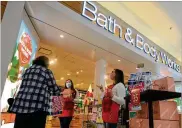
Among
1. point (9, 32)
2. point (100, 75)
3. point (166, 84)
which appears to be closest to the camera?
point (166, 84)

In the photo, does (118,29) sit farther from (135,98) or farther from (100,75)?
(135,98)

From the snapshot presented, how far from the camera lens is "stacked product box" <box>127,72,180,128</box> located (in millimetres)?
1823

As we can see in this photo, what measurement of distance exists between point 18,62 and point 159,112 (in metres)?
2.29

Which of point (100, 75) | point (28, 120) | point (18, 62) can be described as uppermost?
point (100, 75)

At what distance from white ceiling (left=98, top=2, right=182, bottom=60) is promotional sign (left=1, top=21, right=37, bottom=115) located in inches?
90.3

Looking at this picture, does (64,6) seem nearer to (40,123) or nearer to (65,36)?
(65,36)

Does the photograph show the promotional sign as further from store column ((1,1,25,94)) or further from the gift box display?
the gift box display

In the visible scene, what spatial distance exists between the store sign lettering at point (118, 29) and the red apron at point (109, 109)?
6.17ft

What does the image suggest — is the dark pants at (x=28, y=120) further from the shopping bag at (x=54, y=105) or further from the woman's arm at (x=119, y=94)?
the woman's arm at (x=119, y=94)

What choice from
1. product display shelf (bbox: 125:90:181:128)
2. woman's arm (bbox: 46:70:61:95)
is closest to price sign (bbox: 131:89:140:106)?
product display shelf (bbox: 125:90:181:128)

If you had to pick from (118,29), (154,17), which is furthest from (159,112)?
(154,17)

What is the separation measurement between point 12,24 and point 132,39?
3.15m

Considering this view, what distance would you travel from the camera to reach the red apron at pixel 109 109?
2221 mm

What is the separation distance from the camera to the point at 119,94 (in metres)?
2.26
